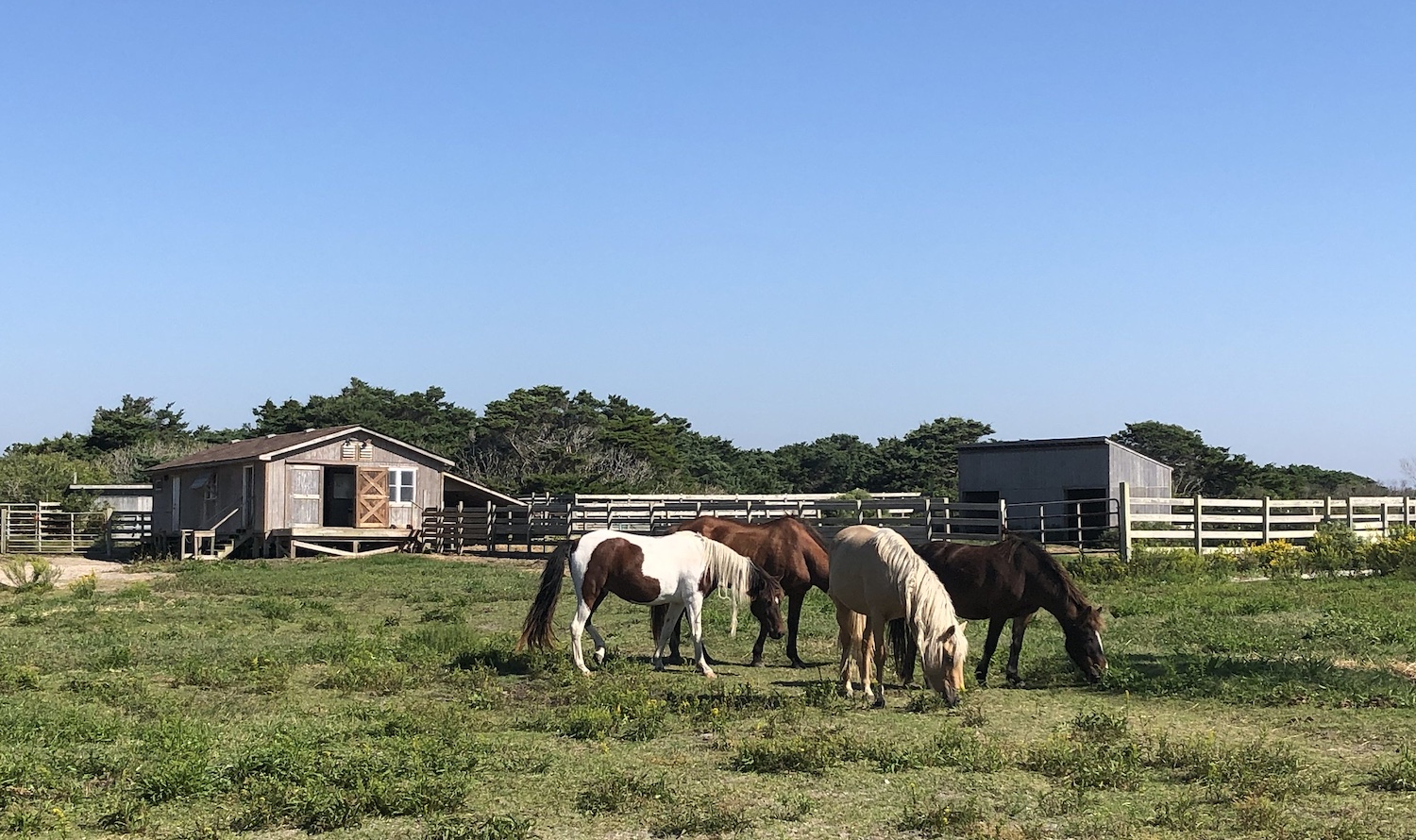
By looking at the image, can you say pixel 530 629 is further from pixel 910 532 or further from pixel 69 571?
pixel 69 571

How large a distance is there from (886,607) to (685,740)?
236 centimetres

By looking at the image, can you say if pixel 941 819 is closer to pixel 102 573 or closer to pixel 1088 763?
pixel 1088 763

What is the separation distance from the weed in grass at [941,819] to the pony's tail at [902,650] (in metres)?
3.97

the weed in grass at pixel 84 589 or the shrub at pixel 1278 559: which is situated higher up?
the shrub at pixel 1278 559

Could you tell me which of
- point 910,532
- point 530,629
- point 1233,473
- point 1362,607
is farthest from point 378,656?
point 1233,473

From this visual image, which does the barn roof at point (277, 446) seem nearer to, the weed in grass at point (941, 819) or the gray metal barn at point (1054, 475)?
the gray metal barn at point (1054, 475)

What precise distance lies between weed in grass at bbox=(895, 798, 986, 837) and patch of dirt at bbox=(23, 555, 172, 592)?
2044 centimetres

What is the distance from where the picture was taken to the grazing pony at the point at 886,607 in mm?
9531

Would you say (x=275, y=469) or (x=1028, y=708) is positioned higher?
(x=275, y=469)

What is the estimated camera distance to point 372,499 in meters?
35.1

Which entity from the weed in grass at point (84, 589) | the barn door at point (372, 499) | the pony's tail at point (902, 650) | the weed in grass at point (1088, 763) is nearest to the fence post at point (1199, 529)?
the pony's tail at point (902, 650)

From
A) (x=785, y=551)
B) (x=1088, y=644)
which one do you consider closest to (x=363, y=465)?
(x=785, y=551)

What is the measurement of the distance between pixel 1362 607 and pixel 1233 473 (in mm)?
53240

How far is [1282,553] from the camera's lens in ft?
75.8
